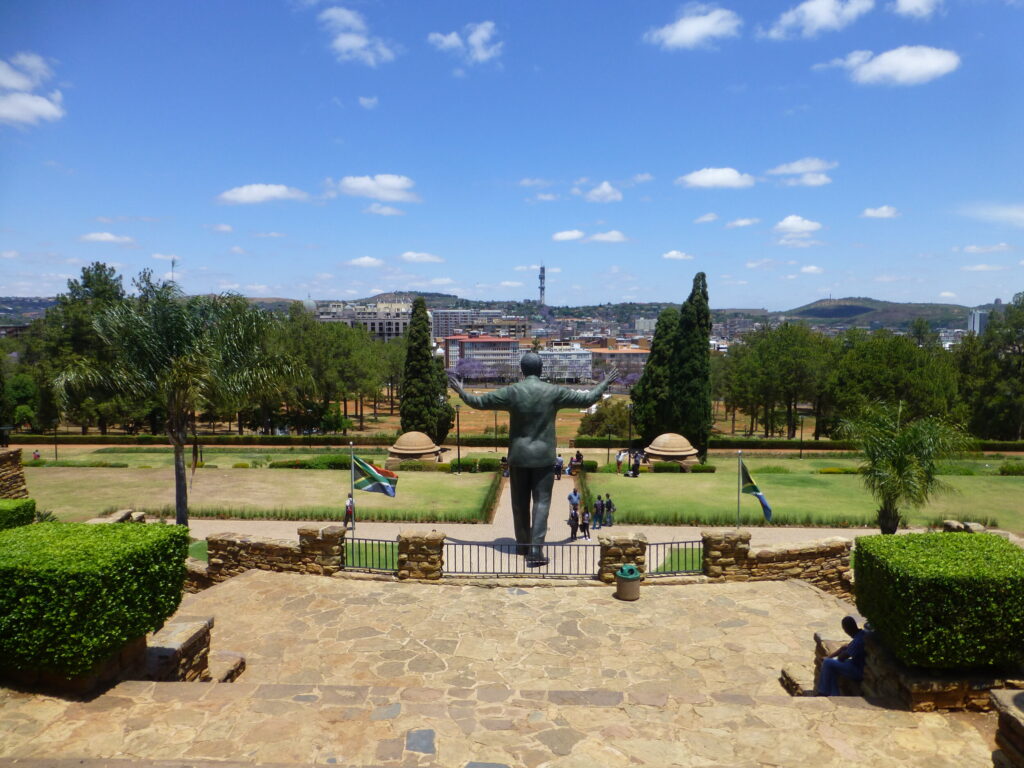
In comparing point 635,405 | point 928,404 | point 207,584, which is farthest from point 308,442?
point 928,404

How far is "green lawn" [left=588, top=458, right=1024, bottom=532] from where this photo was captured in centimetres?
2191

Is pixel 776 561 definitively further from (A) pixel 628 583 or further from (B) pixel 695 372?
(B) pixel 695 372

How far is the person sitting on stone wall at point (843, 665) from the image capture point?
7.20 metres

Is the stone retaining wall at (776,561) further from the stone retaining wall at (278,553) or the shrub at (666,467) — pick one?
the shrub at (666,467)

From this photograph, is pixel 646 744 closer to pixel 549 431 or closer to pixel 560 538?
pixel 549 431

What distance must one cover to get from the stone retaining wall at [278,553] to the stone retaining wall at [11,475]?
36.7ft

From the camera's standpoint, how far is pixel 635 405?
131ft

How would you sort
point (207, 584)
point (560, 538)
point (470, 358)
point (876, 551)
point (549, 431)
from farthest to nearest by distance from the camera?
1. point (470, 358)
2. point (560, 538)
3. point (549, 431)
4. point (207, 584)
5. point (876, 551)

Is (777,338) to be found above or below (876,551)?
above

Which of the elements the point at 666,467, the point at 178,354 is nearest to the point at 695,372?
the point at 666,467

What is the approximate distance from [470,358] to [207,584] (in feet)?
573

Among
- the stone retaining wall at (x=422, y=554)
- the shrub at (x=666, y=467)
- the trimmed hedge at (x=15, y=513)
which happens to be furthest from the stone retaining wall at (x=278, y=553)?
the shrub at (x=666, y=467)

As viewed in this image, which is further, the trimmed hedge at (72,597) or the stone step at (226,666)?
the stone step at (226,666)

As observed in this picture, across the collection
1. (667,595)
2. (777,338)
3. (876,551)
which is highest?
(777,338)
